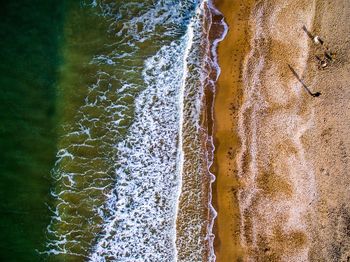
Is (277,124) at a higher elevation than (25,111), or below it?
below

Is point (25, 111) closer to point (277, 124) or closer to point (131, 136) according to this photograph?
point (131, 136)

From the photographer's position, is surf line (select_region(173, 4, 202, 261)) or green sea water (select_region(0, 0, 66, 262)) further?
surf line (select_region(173, 4, 202, 261))

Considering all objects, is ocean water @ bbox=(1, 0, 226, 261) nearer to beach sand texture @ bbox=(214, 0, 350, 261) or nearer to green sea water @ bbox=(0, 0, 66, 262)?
green sea water @ bbox=(0, 0, 66, 262)

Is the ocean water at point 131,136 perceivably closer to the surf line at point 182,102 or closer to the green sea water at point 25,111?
the surf line at point 182,102

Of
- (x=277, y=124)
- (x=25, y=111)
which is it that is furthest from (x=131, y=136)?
(x=277, y=124)

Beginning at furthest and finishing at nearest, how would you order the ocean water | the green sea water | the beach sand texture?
the beach sand texture < the ocean water < the green sea water

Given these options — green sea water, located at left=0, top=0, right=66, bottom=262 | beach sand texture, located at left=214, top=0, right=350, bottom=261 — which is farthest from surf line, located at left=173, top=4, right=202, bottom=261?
green sea water, located at left=0, top=0, right=66, bottom=262
